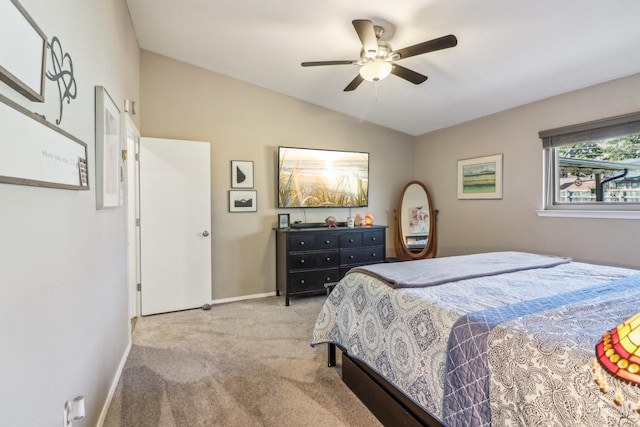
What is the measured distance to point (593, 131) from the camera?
297 centimetres

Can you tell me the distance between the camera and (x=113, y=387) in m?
2.05

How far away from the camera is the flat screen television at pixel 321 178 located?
4.15 metres

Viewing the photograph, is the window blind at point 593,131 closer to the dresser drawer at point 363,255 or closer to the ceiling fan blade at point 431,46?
the ceiling fan blade at point 431,46

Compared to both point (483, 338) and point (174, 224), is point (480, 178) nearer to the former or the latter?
point (483, 338)

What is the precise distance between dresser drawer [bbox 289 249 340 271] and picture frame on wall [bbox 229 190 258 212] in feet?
2.83

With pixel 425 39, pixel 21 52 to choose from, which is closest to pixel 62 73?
pixel 21 52

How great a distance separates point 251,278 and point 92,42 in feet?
9.91

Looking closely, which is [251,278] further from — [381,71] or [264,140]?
[381,71]

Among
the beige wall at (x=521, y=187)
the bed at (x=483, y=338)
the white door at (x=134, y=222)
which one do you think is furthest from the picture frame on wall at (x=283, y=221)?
the beige wall at (x=521, y=187)

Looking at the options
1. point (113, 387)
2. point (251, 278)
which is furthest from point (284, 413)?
point (251, 278)

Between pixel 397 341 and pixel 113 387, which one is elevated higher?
pixel 397 341

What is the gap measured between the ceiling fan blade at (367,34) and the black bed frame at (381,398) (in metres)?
2.21

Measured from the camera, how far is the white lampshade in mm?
2387

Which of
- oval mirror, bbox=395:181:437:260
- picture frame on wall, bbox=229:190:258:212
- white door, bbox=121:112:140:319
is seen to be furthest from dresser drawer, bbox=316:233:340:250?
white door, bbox=121:112:140:319
